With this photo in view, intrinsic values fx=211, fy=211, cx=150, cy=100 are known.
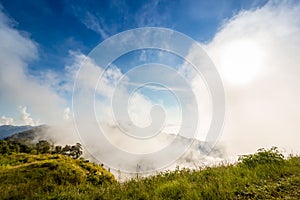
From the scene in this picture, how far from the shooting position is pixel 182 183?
6.12 meters

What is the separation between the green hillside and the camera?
507 centimetres

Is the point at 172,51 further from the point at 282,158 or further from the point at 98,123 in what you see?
the point at 282,158

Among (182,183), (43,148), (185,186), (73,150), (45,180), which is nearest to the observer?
(185,186)

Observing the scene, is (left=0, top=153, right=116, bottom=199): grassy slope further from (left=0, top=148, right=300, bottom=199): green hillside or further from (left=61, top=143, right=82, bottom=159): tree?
(left=61, top=143, right=82, bottom=159): tree

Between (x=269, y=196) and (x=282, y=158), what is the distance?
169 inches

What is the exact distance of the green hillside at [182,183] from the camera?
5.07 metres

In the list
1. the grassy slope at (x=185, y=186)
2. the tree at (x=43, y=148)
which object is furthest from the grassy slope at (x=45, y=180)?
the tree at (x=43, y=148)

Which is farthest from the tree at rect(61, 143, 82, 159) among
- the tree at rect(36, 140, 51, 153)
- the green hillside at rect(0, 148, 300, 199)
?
the green hillside at rect(0, 148, 300, 199)

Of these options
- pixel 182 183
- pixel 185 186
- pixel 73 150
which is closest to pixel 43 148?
pixel 73 150

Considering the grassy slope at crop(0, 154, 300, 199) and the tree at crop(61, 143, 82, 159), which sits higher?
the tree at crop(61, 143, 82, 159)

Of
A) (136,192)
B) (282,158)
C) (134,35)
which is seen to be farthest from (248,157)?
(134,35)

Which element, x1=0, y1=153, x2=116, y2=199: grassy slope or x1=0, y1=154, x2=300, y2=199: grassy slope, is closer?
x1=0, y1=154, x2=300, y2=199: grassy slope

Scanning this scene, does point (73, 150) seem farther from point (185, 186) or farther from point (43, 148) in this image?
point (185, 186)

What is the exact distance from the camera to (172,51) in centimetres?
1947
